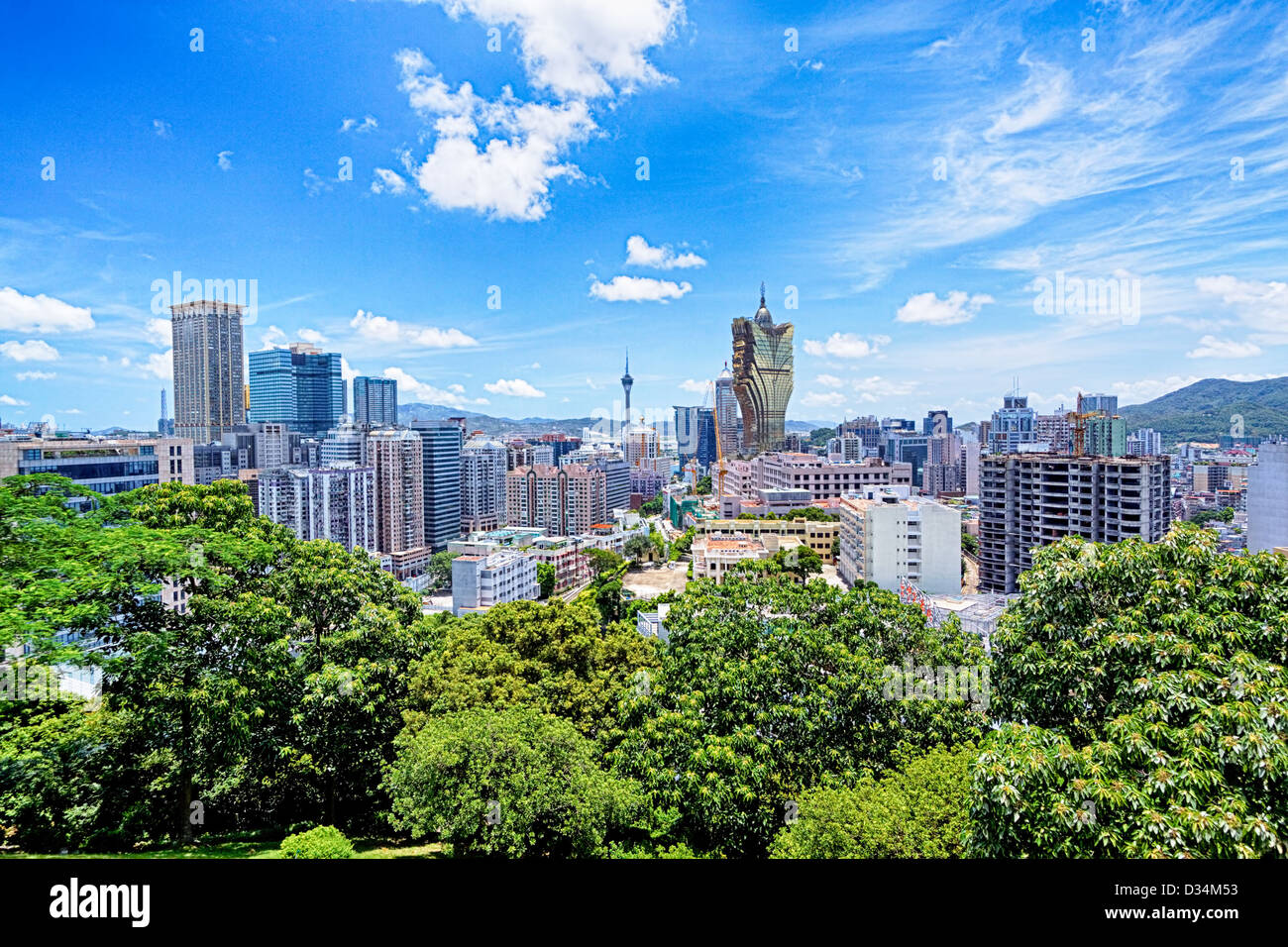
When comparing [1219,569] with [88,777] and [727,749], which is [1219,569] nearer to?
[727,749]

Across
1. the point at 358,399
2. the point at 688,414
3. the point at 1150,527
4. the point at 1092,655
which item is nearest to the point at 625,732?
the point at 1092,655

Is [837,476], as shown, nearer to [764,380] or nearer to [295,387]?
[764,380]

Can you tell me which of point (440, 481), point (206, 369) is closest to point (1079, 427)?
point (440, 481)

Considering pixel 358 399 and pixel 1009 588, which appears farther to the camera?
pixel 358 399

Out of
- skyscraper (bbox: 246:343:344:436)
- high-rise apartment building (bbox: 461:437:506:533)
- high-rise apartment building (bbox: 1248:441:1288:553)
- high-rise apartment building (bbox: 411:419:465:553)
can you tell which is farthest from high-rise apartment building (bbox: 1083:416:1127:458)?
skyscraper (bbox: 246:343:344:436)

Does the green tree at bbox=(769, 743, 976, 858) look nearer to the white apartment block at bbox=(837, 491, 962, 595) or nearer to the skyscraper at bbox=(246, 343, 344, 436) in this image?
the white apartment block at bbox=(837, 491, 962, 595)

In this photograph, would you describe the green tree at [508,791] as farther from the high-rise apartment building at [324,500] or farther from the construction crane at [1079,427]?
the high-rise apartment building at [324,500]
